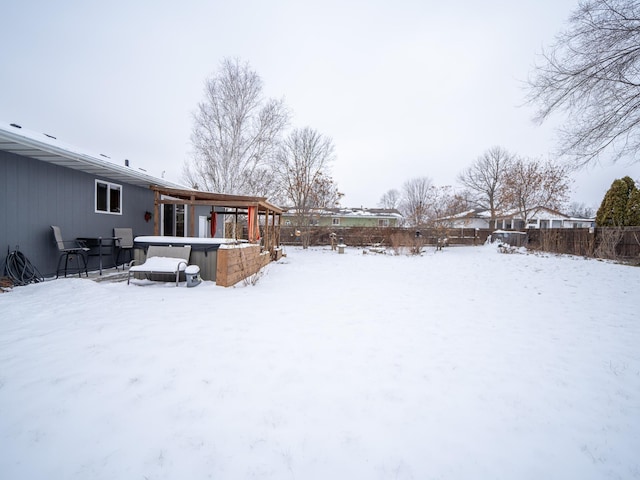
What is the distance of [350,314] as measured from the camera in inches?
183

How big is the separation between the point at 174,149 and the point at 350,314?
85.6ft

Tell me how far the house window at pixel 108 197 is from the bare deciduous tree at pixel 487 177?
3029 centimetres

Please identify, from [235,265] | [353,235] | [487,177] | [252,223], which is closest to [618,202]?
[487,177]

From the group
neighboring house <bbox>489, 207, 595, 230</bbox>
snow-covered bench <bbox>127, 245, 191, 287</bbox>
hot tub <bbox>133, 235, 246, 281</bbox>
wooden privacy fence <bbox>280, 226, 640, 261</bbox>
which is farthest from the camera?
neighboring house <bbox>489, 207, 595, 230</bbox>

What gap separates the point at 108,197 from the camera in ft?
28.2

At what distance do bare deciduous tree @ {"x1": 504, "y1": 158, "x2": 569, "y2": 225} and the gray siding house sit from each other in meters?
25.4

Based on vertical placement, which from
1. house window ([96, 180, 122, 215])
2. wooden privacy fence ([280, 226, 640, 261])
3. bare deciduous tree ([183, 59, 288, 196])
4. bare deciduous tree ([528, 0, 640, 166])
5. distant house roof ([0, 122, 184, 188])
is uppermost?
bare deciduous tree ([183, 59, 288, 196])

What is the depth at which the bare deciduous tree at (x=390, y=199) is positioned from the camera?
5272cm

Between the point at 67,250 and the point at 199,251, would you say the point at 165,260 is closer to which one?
the point at 199,251

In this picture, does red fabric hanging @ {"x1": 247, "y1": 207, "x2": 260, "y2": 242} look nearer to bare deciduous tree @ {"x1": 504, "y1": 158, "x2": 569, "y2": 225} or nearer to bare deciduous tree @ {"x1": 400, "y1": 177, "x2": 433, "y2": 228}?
bare deciduous tree @ {"x1": 504, "y1": 158, "x2": 569, "y2": 225}

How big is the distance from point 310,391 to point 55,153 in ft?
22.9

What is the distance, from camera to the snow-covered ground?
1.77 meters

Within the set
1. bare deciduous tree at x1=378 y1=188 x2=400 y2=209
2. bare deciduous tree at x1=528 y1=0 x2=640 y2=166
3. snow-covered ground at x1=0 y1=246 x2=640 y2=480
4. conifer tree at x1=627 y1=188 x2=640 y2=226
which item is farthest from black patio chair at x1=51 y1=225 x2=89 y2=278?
bare deciduous tree at x1=378 y1=188 x2=400 y2=209

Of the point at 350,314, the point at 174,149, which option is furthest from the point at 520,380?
the point at 174,149
